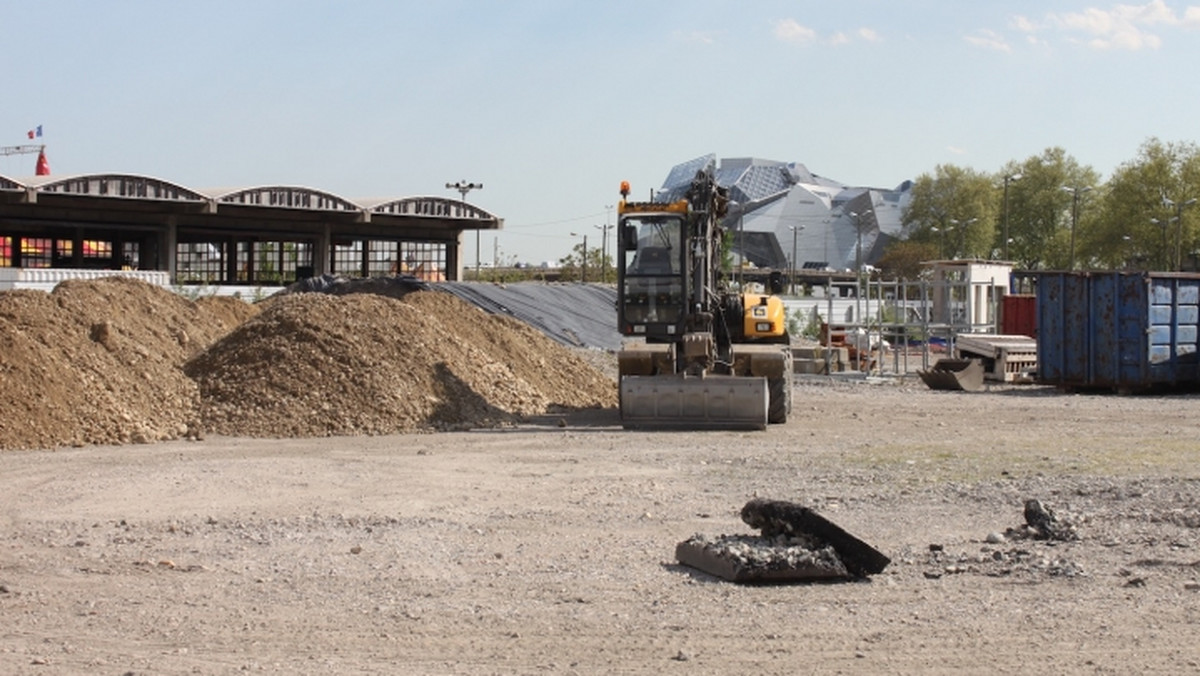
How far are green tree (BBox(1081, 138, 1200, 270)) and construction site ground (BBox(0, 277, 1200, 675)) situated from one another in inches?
2754

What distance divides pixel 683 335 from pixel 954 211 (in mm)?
98232

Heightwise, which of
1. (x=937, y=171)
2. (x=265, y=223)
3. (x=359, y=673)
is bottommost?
(x=359, y=673)

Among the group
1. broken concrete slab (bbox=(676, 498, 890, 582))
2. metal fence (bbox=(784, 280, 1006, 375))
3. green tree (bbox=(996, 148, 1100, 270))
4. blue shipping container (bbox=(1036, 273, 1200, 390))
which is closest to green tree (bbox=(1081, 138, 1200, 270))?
green tree (bbox=(996, 148, 1100, 270))

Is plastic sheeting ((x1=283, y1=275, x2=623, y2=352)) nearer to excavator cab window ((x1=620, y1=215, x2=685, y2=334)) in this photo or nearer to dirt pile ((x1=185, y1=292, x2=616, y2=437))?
dirt pile ((x1=185, y1=292, x2=616, y2=437))

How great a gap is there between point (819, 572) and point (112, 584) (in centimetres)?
465

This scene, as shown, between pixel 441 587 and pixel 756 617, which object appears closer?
pixel 756 617

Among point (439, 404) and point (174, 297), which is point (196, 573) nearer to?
point (439, 404)

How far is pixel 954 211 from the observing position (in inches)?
4439

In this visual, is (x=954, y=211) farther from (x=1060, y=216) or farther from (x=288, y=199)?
(x=288, y=199)

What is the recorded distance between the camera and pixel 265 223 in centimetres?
5675

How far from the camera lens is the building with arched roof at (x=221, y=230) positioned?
49031mm

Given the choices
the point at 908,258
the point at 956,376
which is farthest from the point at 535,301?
the point at 908,258

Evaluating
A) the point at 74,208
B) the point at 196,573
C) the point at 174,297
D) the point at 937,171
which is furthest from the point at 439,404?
the point at 937,171

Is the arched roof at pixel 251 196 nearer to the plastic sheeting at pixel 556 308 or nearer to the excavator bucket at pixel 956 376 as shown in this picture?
the plastic sheeting at pixel 556 308
